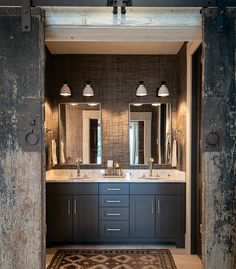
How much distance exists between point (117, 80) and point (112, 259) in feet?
8.47

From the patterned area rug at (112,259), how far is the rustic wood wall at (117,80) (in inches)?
55.2

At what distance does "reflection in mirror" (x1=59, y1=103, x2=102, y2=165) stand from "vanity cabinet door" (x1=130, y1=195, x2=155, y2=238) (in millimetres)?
971

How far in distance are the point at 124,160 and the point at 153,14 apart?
2947mm

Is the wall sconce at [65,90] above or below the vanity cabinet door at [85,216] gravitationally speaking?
above

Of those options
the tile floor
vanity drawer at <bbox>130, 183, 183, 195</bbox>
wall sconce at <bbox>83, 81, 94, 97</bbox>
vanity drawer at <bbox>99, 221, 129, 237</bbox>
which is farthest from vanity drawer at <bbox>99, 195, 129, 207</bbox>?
wall sconce at <bbox>83, 81, 94, 97</bbox>

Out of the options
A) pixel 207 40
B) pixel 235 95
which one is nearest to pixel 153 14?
pixel 207 40

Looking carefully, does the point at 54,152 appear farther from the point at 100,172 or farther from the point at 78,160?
the point at 100,172

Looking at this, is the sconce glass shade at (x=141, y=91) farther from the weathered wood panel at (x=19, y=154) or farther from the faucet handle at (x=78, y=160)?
the weathered wood panel at (x=19, y=154)

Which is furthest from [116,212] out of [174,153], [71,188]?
[174,153]

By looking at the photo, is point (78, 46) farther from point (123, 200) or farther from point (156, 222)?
Result: point (156, 222)

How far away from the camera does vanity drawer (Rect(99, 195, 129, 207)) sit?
423 cm

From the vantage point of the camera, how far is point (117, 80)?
4820 mm

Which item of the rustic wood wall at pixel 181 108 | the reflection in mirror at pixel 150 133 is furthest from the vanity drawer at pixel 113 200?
the rustic wood wall at pixel 181 108

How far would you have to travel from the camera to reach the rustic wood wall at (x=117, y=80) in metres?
4.82
